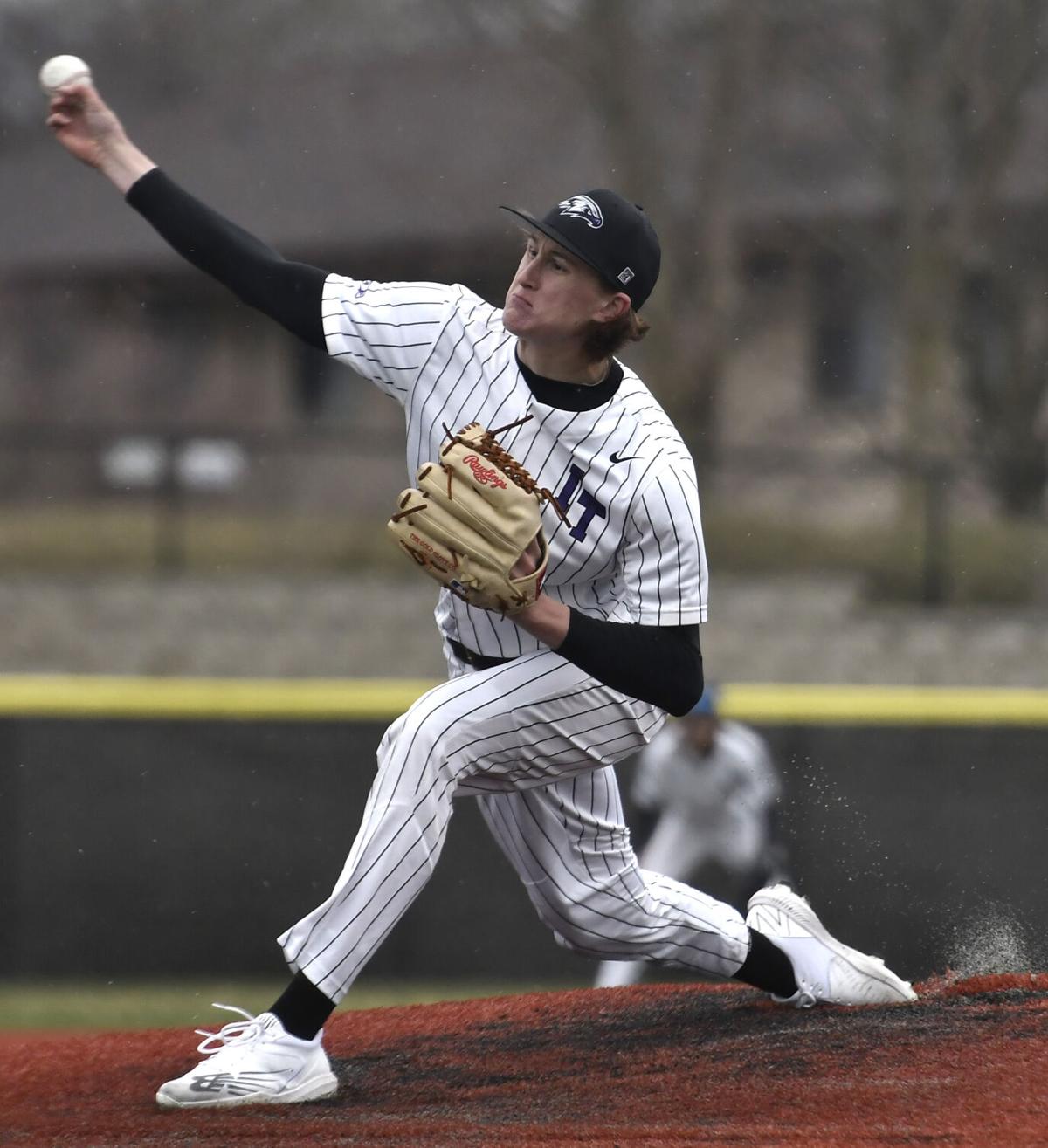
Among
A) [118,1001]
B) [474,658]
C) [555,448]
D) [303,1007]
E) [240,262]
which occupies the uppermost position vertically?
[240,262]

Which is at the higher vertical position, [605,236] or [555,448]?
[605,236]

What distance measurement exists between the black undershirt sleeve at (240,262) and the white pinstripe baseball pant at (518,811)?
68 centimetres

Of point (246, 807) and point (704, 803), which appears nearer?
point (246, 807)

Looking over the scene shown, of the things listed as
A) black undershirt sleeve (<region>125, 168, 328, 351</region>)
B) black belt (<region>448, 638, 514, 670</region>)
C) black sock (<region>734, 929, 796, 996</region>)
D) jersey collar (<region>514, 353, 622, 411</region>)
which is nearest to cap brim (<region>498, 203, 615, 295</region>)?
jersey collar (<region>514, 353, 622, 411</region>)

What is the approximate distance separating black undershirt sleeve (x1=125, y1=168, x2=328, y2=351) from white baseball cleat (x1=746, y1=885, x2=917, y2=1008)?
1460mm

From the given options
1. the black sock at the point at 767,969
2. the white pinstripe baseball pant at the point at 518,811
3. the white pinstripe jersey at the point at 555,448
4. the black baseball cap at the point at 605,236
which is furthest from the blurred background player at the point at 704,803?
the black baseball cap at the point at 605,236

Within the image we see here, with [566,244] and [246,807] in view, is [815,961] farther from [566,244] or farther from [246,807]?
[246,807]

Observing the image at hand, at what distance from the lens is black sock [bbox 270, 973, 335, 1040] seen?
2715 millimetres

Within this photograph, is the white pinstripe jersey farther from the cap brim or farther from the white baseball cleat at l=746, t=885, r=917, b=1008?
the white baseball cleat at l=746, t=885, r=917, b=1008

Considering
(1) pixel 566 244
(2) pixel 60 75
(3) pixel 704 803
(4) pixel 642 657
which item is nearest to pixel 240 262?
(2) pixel 60 75

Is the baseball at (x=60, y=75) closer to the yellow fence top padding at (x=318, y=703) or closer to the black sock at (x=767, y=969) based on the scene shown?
the black sock at (x=767, y=969)

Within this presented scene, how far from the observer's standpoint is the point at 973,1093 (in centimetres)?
279

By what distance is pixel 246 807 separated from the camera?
528 cm

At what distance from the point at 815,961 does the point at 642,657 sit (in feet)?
3.67
